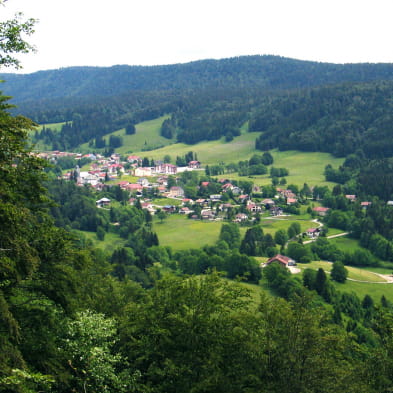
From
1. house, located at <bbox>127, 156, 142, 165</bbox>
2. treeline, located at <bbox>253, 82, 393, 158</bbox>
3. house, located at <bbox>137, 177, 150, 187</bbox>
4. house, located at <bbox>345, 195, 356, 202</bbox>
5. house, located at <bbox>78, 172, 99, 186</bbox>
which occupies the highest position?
treeline, located at <bbox>253, 82, 393, 158</bbox>

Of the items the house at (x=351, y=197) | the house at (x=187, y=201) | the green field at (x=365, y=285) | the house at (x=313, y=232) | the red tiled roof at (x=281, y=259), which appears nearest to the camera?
the green field at (x=365, y=285)

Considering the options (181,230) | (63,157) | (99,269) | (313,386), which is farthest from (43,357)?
(63,157)

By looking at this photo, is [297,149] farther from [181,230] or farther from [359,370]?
[359,370]

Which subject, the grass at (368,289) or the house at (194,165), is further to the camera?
the house at (194,165)

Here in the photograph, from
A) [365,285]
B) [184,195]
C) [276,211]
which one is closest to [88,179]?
[184,195]

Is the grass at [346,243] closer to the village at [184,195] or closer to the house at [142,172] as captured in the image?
the village at [184,195]

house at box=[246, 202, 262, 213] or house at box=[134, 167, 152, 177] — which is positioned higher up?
house at box=[134, 167, 152, 177]

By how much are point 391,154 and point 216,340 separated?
161m

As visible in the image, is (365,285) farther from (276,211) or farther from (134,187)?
(134,187)

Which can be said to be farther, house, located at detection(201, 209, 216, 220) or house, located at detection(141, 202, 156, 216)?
house, located at detection(141, 202, 156, 216)

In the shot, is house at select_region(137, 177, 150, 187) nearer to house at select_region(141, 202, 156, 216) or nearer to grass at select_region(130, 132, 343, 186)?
grass at select_region(130, 132, 343, 186)

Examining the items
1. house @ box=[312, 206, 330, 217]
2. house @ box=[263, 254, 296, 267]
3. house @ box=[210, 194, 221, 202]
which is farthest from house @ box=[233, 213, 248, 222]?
house @ box=[263, 254, 296, 267]

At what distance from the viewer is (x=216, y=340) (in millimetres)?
16297

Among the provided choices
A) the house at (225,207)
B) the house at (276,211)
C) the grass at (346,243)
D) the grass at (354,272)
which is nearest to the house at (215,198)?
the house at (225,207)
